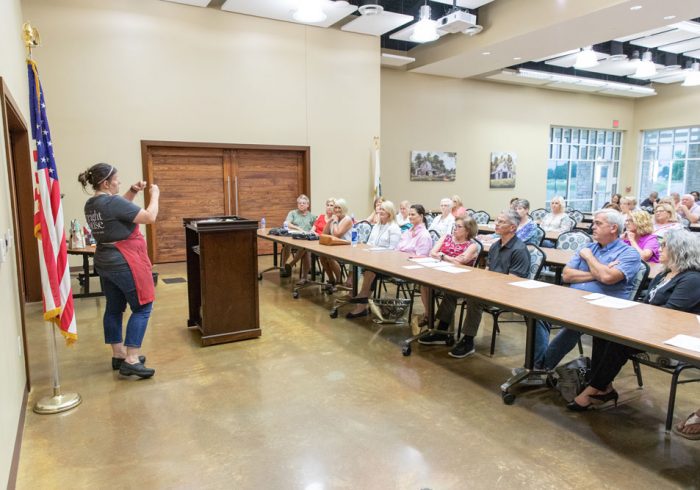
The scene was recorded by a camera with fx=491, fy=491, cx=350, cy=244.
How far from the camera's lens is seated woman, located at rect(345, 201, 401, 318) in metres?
5.25

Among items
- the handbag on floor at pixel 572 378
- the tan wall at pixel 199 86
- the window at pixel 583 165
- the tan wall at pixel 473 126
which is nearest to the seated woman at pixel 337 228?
the tan wall at pixel 199 86

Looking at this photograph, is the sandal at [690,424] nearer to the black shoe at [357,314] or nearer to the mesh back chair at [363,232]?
the black shoe at [357,314]

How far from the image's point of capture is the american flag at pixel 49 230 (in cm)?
302

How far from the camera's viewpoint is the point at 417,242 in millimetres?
5039

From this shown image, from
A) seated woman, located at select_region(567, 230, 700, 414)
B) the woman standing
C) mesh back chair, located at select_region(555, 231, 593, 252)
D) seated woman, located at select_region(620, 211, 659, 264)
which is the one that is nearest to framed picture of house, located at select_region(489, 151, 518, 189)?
mesh back chair, located at select_region(555, 231, 593, 252)

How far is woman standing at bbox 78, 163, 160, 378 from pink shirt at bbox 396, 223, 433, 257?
2.57m

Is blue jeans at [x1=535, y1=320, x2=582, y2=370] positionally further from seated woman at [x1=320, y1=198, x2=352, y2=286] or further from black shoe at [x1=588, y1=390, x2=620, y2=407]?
seated woman at [x1=320, y1=198, x2=352, y2=286]

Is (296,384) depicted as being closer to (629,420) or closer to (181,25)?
(629,420)

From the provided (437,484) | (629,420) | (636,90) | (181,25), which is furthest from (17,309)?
(636,90)

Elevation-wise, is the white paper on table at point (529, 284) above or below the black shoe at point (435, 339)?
above

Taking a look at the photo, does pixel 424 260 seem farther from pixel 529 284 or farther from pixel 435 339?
pixel 529 284

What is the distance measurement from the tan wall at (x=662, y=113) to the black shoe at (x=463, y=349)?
1313 centimetres

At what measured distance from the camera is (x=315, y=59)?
9.16 m

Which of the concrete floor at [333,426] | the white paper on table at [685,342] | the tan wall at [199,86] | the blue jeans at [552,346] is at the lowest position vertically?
the concrete floor at [333,426]
